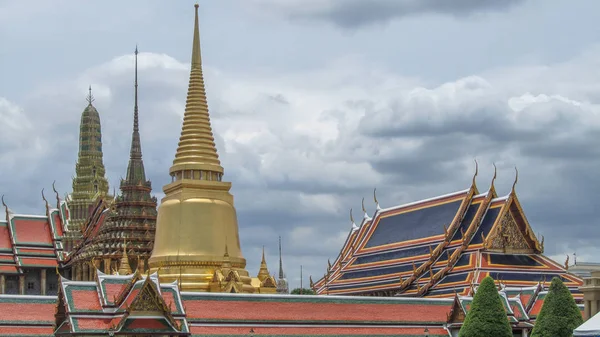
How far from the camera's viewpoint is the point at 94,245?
226 feet

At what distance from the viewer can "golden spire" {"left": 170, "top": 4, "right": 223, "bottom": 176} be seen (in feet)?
169

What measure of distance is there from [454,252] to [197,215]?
12149mm

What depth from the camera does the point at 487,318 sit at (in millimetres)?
35625

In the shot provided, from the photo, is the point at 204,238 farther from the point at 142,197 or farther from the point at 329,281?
the point at 142,197

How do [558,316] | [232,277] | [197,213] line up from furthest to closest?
1. [197,213]
2. [232,277]
3. [558,316]

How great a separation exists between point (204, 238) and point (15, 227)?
89.0 ft

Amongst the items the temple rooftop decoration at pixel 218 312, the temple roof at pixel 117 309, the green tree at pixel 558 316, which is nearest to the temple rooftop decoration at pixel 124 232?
the temple rooftop decoration at pixel 218 312

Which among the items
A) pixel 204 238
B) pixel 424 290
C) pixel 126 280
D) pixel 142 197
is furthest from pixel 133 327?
pixel 142 197

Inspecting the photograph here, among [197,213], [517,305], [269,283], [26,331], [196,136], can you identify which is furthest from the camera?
[196,136]

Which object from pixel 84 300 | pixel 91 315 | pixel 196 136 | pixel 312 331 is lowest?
pixel 91 315

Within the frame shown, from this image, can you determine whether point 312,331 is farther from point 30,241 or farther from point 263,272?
point 30,241

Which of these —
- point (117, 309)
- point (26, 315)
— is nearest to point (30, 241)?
point (26, 315)

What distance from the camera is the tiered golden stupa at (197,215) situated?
4950 cm

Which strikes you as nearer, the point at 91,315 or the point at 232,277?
the point at 91,315
